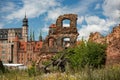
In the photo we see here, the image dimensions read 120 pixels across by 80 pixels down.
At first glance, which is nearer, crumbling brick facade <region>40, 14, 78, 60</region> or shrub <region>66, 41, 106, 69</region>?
shrub <region>66, 41, 106, 69</region>

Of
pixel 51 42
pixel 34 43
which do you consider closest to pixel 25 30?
pixel 34 43

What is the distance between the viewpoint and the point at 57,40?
40.7 meters

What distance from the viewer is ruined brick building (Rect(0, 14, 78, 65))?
1547 inches

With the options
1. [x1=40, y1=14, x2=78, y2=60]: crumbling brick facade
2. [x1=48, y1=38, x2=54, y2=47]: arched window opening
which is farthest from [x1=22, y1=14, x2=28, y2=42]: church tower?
[x1=40, y1=14, x2=78, y2=60]: crumbling brick facade

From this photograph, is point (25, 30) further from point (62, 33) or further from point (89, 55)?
point (89, 55)

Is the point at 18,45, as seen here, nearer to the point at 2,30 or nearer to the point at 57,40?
the point at 2,30

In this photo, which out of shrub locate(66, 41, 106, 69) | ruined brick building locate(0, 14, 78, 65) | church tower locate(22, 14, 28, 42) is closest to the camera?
shrub locate(66, 41, 106, 69)

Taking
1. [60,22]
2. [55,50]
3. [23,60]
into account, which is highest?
[60,22]

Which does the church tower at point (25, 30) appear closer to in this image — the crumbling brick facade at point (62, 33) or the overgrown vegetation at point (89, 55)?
the crumbling brick facade at point (62, 33)

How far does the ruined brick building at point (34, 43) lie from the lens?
39.3 meters

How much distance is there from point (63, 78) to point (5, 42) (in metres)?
128

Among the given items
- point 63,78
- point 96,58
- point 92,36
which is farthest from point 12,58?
point 63,78

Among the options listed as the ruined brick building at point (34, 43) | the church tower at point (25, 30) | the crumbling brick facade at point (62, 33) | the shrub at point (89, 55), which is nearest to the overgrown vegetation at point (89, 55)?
the shrub at point (89, 55)

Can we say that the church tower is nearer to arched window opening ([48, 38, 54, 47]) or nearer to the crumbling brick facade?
arched window opening ([48, 38, 54, 47])
